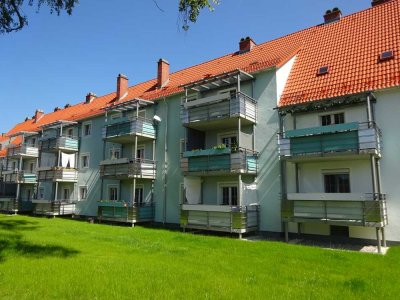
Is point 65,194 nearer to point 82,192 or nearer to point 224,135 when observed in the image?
point 82,192

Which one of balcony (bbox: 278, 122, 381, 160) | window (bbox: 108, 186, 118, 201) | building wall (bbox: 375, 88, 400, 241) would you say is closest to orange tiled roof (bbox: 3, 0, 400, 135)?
building wall (bbox: 375, 88, 400, 241)

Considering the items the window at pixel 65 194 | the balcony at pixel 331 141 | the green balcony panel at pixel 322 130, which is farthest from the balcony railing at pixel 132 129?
the green balcony panel at pixel 322 130

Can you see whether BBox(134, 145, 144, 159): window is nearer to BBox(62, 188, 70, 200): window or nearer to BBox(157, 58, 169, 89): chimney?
BBox(157, 58, 169, 89): chimney

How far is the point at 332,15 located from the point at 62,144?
74.7ft

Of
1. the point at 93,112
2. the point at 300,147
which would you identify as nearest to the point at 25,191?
the point at 93,112

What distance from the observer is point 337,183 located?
1512 cm

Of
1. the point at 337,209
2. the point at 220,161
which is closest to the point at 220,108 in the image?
the point at 220,161

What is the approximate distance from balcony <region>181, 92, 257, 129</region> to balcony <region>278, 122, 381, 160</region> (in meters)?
2.67

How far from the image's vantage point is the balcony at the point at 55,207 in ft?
89.1

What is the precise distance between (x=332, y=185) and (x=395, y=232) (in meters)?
3.10

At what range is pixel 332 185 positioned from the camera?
15.3m

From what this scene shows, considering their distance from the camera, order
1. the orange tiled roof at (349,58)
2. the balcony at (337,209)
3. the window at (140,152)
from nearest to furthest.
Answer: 1. the balcony at (337,209)
2. the orange tiled roof at (349,58)
3. the window at (140,152)

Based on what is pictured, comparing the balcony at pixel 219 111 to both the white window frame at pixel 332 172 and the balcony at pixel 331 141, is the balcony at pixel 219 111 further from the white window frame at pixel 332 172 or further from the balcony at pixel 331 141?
the white window frame at pixel 332 172

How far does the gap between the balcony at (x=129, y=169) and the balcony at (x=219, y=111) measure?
183 inches
